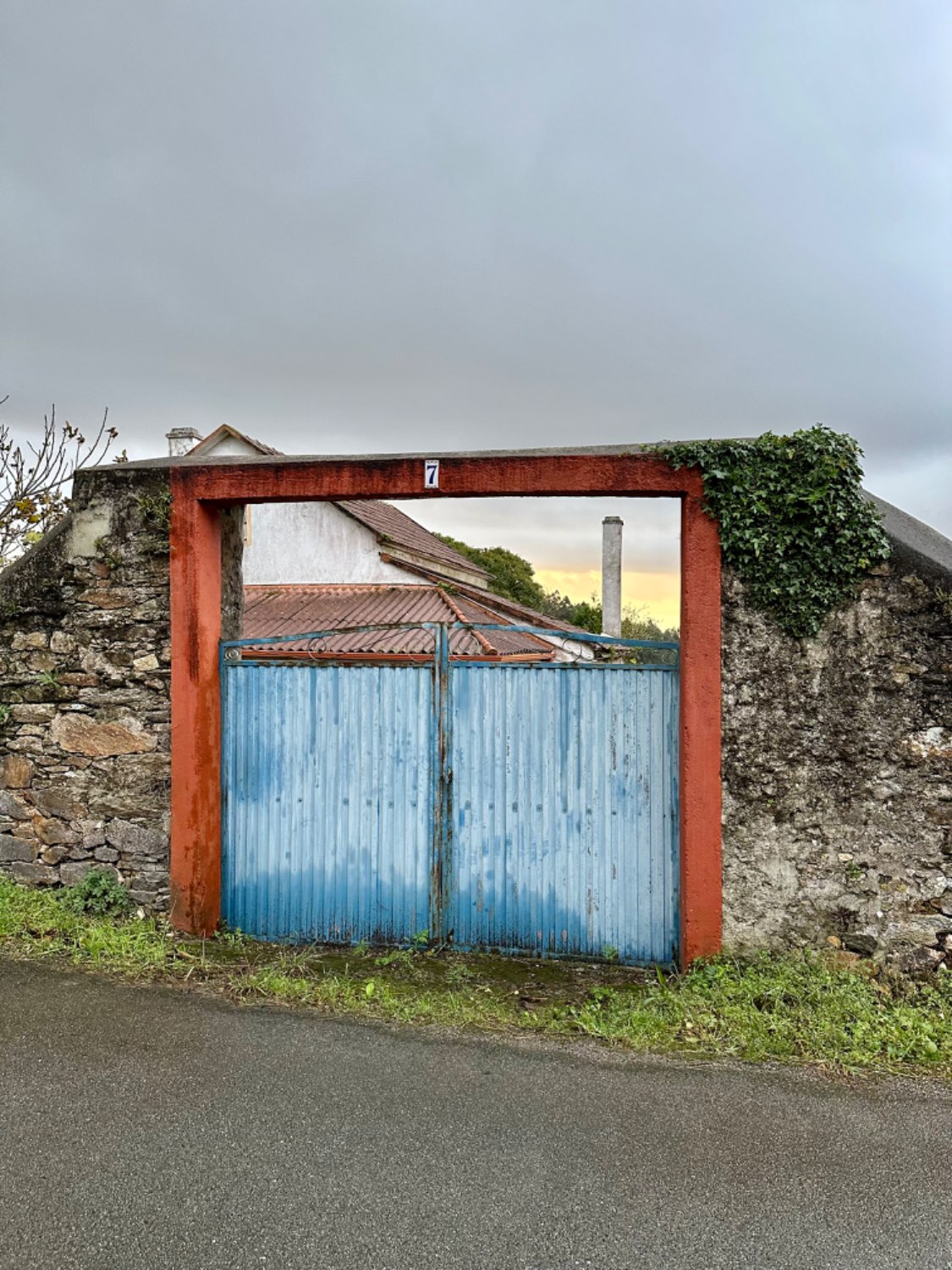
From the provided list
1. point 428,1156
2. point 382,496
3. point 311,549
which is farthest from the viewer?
point 311,549

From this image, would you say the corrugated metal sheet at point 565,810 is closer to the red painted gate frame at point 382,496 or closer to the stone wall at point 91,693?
the red painted gate frame at point 382,496

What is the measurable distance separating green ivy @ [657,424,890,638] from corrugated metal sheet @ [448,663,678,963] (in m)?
0.81

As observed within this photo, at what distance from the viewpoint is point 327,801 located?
532cm

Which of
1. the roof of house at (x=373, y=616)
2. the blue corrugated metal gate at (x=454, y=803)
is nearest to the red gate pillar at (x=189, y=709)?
the blue corrugated metal gate at (x=454, y=803)

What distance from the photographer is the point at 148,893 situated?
208 inches

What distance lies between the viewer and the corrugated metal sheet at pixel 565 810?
4.92m

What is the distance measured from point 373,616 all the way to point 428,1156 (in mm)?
10681

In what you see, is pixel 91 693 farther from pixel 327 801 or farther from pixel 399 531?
pixel 399 531

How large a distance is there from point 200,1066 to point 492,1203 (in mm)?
1552

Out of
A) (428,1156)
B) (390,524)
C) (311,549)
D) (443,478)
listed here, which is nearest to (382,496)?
(443,478)

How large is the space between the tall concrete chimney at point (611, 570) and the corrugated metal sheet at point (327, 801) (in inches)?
515

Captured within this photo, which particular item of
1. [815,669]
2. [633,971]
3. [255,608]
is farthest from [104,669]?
[255,608]

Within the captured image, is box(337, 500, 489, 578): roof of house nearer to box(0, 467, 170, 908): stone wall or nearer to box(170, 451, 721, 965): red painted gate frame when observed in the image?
box(0, 467, 170, 908): stone wall

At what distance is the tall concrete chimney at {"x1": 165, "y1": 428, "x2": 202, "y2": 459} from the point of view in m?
15.1
